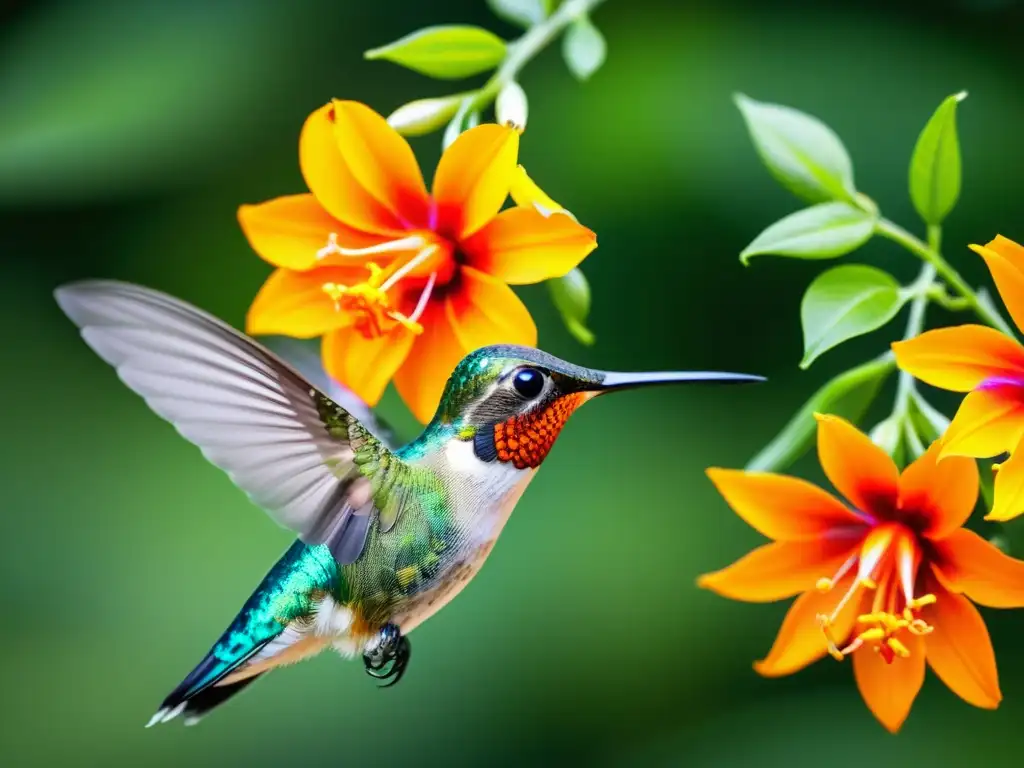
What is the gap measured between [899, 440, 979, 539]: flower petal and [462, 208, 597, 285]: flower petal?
34 cm

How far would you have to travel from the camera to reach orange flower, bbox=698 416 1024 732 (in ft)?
3.91

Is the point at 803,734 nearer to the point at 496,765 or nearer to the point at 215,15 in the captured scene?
the point at 496,765

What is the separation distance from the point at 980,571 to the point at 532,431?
0.41m

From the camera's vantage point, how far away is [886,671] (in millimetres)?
1303

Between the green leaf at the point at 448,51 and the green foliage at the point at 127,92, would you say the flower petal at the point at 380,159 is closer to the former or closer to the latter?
the green leaf at the point at 448,51

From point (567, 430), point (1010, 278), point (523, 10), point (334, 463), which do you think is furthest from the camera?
point (567, 430)

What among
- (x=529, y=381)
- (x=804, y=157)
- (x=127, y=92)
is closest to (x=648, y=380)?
(x=529, y=381)

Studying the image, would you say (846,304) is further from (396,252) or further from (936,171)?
(396,252)

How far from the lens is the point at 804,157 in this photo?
4.50 ft

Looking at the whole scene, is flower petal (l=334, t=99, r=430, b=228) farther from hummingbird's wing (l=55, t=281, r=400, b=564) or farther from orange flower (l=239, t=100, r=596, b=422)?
hummingbird's wing (l=55, t=281, r=400, b=564)

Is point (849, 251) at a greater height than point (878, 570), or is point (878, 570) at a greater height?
point (849, 251)

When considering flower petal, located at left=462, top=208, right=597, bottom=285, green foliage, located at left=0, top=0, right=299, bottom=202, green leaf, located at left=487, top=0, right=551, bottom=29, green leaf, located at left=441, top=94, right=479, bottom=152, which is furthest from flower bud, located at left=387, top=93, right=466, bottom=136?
green foliage, located at left=0, top=0, right=299, bottom=202

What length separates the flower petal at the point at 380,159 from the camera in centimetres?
125

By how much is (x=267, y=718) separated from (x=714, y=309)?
1075 mm
